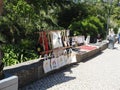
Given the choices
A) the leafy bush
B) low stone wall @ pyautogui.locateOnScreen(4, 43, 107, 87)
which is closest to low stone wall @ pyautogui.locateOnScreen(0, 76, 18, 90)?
low stone wall @ pyautogui.locateOnScreen(4, 43, 107, 87)

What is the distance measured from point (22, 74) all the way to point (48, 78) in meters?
1.33

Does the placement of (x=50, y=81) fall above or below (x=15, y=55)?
below

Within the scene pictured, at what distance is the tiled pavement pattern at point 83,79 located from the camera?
7695mm

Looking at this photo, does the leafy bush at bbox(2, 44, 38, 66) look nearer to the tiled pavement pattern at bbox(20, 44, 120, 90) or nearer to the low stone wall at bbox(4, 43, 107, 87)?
the low stone wall at bbox(4, 43, 107, 87)

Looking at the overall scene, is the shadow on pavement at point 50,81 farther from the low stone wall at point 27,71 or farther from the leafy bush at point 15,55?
the leafy bush at point 15,55

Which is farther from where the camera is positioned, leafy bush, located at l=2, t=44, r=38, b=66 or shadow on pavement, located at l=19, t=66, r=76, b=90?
leafy bush, located at l=2, t=44, r=38, b=66

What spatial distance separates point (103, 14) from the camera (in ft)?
75.1

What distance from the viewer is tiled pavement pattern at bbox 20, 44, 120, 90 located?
7695 millimetres

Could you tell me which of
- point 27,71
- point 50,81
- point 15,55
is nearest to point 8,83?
point 27,71

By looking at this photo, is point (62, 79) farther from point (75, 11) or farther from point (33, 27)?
point (75, 11)

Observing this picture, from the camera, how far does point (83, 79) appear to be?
28.5 feet

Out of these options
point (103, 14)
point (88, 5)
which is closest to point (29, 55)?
point (88, 5)

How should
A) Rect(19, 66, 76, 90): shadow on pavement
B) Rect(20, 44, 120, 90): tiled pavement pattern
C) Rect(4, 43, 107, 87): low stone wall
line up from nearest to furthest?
Rect(4, 43, 107, 87): low stone wall < Rect(19, 66, 76, 90): shadow on pavement < Rect(20, 44, 120, 90): tiled pavement pattern

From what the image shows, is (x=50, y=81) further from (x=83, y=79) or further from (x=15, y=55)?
(x=15, y=55)
